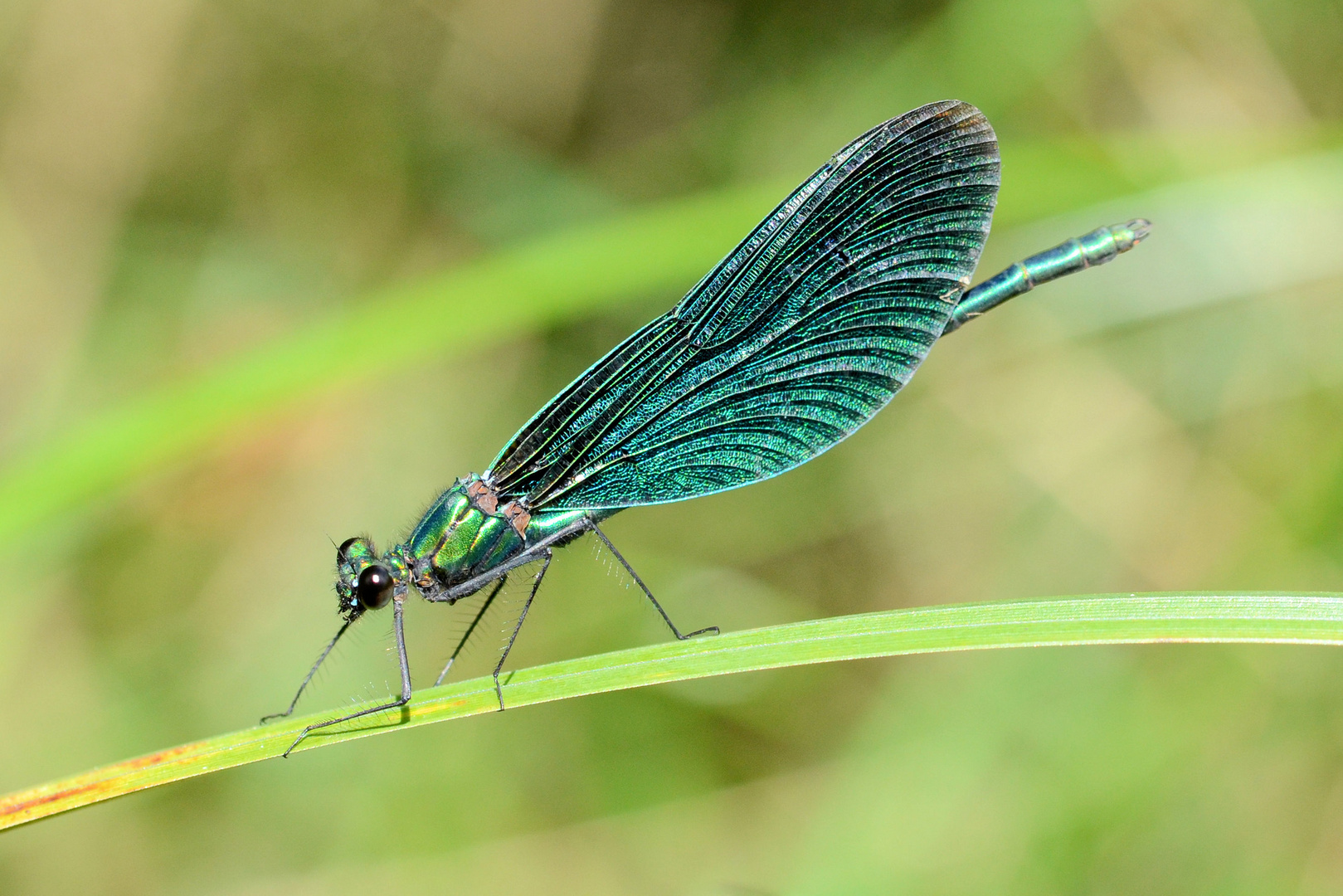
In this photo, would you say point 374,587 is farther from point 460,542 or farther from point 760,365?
point 760,365

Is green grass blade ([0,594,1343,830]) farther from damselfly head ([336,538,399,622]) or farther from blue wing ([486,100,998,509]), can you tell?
blue wing ([486,100,998,509])

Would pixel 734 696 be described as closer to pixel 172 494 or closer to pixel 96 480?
pixel 96 480

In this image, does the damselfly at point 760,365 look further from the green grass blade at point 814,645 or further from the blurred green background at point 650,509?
the blurred green background at point 650,509

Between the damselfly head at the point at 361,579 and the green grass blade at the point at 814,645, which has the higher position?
the damselfly head at the point at 361,579

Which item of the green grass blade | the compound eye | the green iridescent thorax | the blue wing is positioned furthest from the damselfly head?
the green grass blade

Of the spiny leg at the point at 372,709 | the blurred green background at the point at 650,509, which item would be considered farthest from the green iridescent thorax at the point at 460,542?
the blurred green background at the point at 650,509

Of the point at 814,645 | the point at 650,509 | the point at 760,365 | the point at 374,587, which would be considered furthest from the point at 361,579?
the point at 650,509
